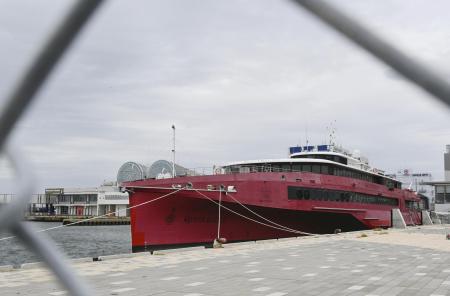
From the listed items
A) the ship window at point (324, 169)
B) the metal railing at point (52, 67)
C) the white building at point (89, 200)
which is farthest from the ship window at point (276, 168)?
the white building at point (89, 200)

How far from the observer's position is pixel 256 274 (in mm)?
10742

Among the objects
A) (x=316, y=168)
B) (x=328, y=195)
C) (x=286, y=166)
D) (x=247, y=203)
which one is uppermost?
(x=286, y=166)

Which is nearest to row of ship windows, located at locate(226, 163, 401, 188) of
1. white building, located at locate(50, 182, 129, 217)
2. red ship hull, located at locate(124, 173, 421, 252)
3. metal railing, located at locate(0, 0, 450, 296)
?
red ship hull, located at locate(124, 173, 421, 252)

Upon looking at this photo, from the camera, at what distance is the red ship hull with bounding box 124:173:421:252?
21.5 meters

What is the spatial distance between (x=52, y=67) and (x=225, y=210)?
2237 cm

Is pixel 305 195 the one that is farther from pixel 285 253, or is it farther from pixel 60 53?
pixel 60 53

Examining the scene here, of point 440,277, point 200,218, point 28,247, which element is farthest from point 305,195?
point 28,247

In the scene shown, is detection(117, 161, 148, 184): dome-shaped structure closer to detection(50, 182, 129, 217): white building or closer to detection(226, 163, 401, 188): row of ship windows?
detection(50, 182, 129, 217): white building

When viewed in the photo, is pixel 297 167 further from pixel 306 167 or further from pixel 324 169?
pixel 324 169

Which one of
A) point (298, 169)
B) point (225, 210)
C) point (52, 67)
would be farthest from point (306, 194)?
point (52, 67)

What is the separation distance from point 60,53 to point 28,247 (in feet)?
2.04

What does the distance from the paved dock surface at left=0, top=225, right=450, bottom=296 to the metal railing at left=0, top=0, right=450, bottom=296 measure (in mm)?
5926

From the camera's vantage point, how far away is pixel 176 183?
23.9 meters

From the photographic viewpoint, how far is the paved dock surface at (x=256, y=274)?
877cm
